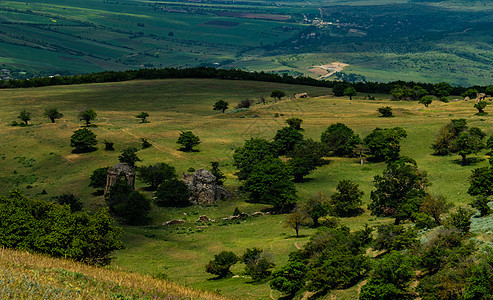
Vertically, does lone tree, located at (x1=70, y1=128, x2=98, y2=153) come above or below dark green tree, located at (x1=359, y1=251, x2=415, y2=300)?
below

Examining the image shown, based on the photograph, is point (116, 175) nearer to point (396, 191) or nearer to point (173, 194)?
point (173, 194)

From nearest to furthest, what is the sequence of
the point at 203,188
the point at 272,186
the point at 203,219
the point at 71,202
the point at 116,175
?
1. the point at 71,202
2. the point at 203,219
3. the point at 272,186
4. the point at 116,175
5. the point at 203,188

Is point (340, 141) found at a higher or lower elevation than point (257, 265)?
lower

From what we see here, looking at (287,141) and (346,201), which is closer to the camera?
(346,201)

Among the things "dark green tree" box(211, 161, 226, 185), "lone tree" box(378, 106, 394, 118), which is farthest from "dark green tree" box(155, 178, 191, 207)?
"lone tree" box(378, 106, 394, 118)

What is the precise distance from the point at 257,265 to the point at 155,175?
4903cm

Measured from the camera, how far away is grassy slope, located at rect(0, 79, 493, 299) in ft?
234

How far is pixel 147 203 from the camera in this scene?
89.2m

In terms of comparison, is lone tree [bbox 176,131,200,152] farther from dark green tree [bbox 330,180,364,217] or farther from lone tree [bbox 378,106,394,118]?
lone tree [bbox 378,106,394,118]

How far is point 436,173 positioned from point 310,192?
2482 centimetres

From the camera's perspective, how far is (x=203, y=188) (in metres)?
97.6

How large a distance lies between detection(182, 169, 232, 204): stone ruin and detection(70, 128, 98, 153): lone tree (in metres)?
37.6

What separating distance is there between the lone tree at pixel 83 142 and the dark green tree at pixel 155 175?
88.7ft

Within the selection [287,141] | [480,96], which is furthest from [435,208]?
[480,96]
